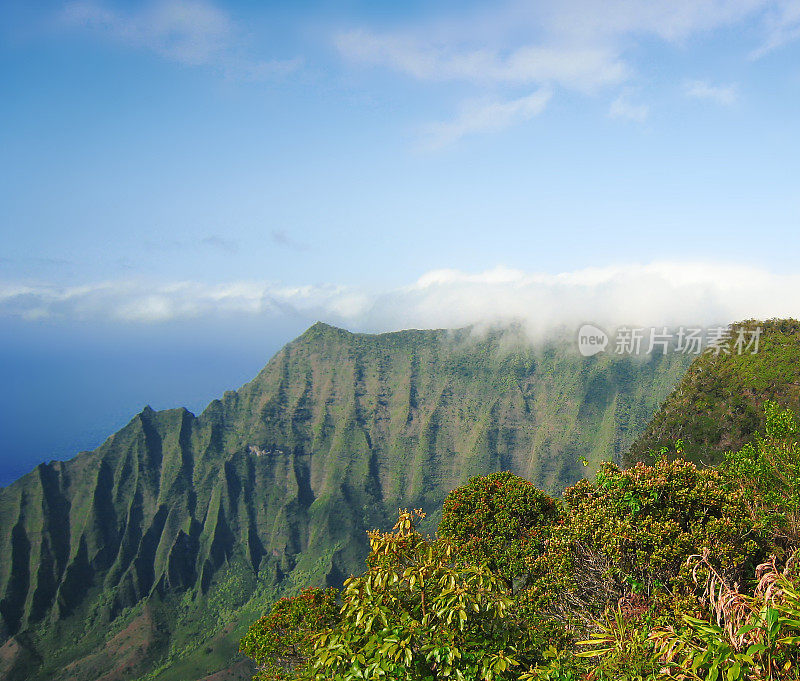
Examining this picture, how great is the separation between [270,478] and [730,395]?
144192 millimetres

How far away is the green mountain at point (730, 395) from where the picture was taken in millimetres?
53312

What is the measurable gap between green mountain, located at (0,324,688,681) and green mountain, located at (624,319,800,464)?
78217 millimetres

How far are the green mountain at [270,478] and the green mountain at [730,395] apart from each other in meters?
78.2

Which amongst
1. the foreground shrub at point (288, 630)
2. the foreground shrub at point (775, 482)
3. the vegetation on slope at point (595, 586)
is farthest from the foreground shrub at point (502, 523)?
the foreground shrub at point (775, 482)

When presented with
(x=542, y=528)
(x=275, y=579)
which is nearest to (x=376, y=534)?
(x=542, y=528)

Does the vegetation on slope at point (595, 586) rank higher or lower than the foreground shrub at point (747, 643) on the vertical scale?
lower

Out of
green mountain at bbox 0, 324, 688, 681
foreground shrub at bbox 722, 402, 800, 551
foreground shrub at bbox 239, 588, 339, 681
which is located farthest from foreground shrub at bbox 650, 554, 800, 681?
green mountain at bbox 0, 324, 688, 681

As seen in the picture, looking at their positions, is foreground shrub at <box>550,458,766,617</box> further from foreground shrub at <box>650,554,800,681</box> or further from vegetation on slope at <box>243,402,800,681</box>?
foreground shrub at <box>650,554,800,681</box>

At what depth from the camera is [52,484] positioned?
471 feet

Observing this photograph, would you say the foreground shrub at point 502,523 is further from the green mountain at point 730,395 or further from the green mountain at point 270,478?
the green mountain at point 270,478

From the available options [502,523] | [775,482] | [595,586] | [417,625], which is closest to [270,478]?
[502,523]

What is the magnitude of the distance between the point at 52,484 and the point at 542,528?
529 feet

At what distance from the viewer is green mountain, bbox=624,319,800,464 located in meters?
53.3

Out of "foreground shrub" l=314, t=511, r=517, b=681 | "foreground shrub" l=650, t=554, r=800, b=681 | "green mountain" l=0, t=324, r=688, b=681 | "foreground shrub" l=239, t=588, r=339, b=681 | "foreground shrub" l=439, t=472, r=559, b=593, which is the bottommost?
"green mountain" l=0, t=324, r=688, b=681
